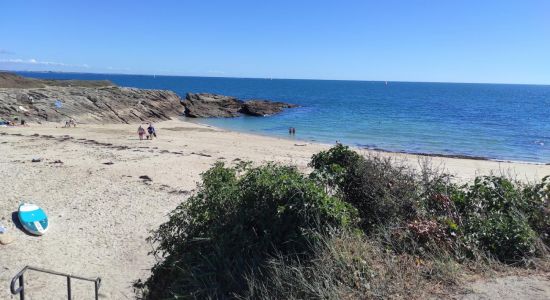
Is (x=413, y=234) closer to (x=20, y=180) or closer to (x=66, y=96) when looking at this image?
(x=20, y=180)

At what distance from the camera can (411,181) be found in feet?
21.5

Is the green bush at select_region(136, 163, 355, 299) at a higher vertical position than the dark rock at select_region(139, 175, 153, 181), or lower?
higher

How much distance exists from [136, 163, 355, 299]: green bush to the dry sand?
331 cm

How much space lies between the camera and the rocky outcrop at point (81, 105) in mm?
35906

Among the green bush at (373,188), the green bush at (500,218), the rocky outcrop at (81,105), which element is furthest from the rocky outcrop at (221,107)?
the green bush at (500,218)

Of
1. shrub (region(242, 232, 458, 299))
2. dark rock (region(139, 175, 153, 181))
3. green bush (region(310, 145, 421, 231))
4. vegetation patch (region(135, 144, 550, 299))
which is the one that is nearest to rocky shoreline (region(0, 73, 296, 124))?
dark rock (region(139, 175, 153, 181))

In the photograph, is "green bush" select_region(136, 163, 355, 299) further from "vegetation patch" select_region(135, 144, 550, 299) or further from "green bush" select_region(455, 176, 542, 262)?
"green bush" select_region(455, 176, 542, 262)

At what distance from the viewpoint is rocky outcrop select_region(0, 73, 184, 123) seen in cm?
3591

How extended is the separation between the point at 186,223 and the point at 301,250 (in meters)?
1.95

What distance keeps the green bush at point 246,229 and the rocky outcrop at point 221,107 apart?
4661 centimetres

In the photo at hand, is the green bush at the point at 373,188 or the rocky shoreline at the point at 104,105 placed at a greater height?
the green bush at the point at 373,188

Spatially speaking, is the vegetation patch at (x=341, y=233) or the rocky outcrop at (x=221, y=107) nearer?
Answer: the vegetation patch at (x=341, y=233)

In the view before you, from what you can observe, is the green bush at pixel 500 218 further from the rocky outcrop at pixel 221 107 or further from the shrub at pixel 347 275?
the rocky outcrop at pixel 221 107

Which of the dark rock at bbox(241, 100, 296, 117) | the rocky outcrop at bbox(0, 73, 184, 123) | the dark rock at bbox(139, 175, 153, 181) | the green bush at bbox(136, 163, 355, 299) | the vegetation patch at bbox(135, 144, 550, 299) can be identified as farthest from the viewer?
the dark rock at bbox(241, 100, 296, 117)
